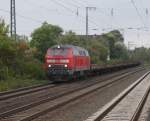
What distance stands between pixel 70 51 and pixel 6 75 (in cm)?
549

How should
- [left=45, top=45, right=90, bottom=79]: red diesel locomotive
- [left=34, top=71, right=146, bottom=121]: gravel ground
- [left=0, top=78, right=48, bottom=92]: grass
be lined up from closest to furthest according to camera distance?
[left=34, top=71, right=146, bottom=121]: gravel ground, [left=0, top=78, right=48, bottom=92]: grass, [left=45, top=45, right=90, bottom=79]: red diesel locomotive

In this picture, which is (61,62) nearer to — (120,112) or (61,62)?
(61,62)

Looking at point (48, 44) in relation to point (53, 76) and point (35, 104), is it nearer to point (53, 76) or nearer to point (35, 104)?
point (53, 76)

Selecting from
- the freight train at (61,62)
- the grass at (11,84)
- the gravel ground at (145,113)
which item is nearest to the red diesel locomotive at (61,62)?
the freight train at (61,62)

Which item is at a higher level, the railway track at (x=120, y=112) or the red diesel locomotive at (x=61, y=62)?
the red diesel locomotive at (x=61, y=62)

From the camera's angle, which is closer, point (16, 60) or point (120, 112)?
point (120, 112)

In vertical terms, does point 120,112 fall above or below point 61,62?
below

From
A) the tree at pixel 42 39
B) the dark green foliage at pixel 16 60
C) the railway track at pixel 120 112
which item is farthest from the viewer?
the tree at pixel 42 39

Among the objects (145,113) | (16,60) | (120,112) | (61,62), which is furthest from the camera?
(16,60)

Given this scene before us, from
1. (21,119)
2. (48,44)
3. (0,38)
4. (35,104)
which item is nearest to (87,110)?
(35,104)

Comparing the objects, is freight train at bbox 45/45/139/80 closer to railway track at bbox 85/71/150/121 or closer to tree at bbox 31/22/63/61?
tree at bbox 31/22/63/61

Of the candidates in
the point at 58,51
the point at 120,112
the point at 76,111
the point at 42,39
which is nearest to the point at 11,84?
the point at 58,51

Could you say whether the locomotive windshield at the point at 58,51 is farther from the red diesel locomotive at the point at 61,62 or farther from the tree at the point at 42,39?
the tree at the point at 42,39

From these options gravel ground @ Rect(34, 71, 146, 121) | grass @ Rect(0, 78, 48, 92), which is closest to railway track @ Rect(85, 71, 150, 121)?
gravel ground @ Rect(34, 71, 146, 121)
